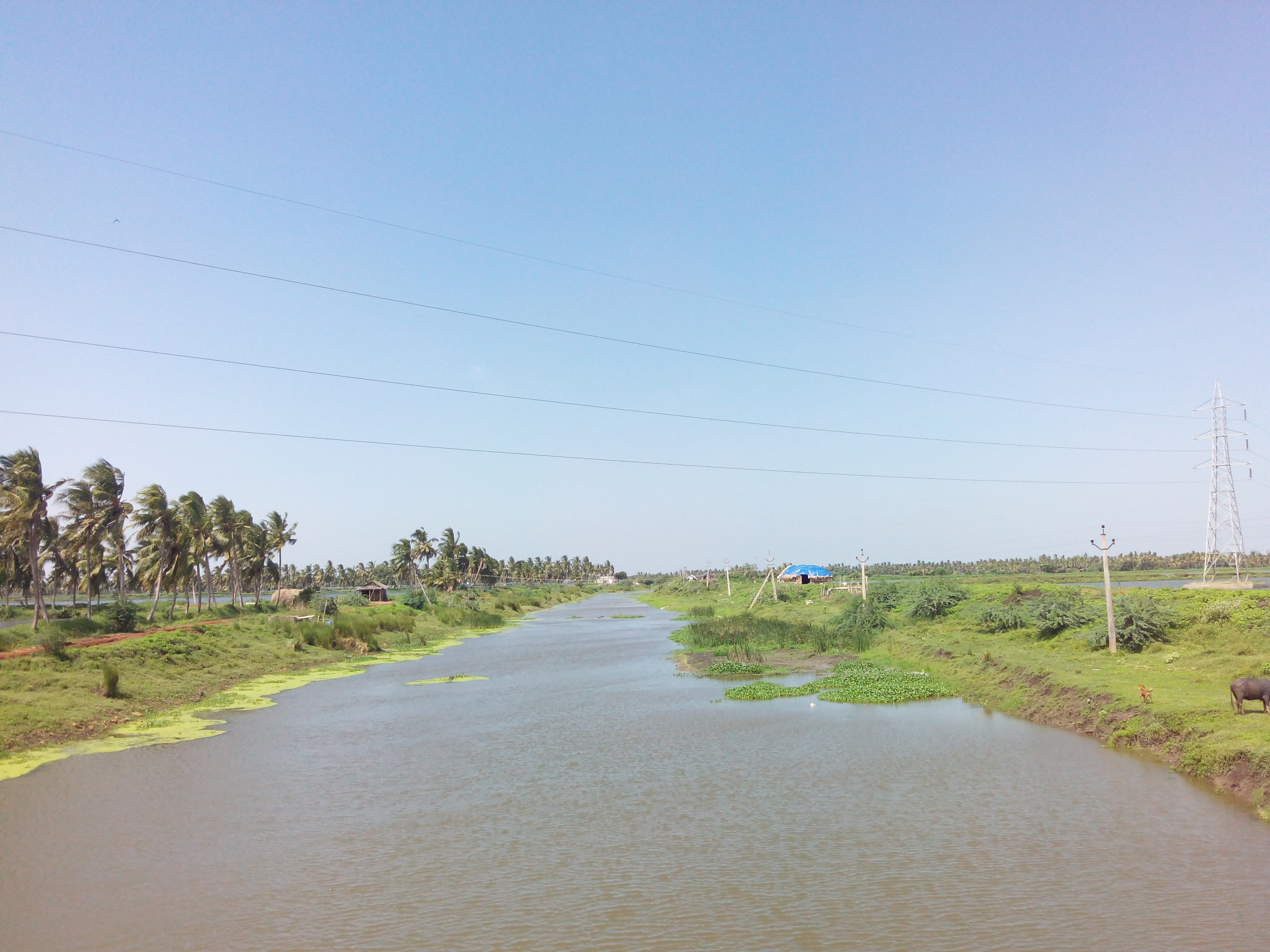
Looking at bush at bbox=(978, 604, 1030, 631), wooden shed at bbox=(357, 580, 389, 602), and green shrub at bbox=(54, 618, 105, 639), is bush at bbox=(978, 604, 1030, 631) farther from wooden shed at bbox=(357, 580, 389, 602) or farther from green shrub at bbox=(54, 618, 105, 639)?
wooden shed at bbox=(357, 580, 389, 602)

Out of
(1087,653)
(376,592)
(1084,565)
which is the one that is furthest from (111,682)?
(1084,565)

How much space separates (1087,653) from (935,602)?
18416 millimetres

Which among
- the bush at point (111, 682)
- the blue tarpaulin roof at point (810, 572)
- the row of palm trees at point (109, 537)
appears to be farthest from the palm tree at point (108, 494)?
the blue tarpaulin roof at point (810, 572)

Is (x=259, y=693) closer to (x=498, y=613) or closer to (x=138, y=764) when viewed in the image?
(x=138, y=764)

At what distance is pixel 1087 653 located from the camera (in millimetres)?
28609

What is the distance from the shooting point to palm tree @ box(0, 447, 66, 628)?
1853 inches

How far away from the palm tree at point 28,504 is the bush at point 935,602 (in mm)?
51248

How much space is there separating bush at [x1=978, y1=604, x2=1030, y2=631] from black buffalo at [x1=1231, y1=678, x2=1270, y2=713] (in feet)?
65.5

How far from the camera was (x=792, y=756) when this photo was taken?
19.4 metres

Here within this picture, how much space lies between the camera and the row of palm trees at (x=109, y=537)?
48.3 meters

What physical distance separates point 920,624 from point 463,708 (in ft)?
92.1

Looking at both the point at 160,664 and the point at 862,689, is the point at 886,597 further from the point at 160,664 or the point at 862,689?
the point at 160,664

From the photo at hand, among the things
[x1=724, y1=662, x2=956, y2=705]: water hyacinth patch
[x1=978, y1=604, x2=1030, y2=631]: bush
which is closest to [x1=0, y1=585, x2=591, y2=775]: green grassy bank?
[x1=724, y1=662, x2=956, y2=705]: water hyacinth patch

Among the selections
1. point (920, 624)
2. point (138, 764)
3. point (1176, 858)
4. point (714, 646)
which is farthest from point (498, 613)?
point (1176, 858)
